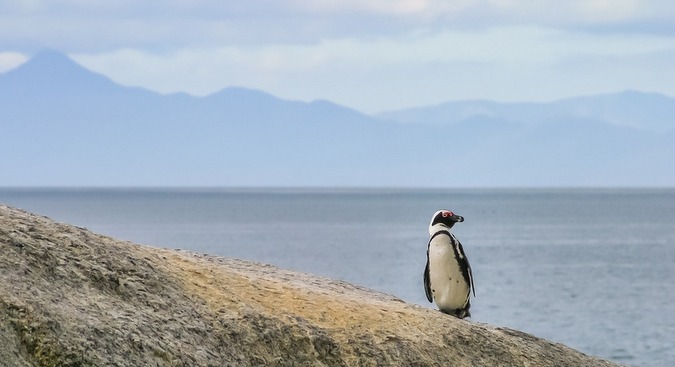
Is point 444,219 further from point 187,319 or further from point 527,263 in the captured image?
point 527,263

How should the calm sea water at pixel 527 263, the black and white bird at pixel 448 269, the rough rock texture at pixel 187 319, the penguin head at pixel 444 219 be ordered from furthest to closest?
the calm sea water at pixel 527 263 → the penguin head at pixel 444 219 → the black and white bird at pixel 448 269 → the rough rock texture at pixel 187 319

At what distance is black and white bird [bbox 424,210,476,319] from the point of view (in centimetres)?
1460

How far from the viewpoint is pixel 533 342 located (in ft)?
47.6

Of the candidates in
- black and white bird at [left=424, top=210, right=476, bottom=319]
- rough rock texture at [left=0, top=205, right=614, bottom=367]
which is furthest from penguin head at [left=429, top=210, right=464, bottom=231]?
rough rock texture at [left=0, top=205, right=614, bottom=367]

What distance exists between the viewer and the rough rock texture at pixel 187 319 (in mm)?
11148

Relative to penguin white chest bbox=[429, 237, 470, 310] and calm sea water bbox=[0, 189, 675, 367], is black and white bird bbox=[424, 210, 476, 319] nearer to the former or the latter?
penguin white chest bbox=[429, 237, 470, 310]

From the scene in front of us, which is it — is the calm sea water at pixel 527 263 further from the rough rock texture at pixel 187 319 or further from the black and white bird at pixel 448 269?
the rough rock texture at pixel 187 319

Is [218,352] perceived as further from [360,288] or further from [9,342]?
[360,288]

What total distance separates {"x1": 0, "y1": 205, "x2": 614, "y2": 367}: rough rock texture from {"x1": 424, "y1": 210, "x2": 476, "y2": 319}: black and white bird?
0.50 meters

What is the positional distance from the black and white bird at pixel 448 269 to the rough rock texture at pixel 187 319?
498 millimetres

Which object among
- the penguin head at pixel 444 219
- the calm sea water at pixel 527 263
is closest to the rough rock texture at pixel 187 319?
the penguin head at pixel 444 219

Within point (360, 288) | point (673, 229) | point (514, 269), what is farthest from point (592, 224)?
point (360, 288)

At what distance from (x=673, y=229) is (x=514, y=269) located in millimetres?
74882

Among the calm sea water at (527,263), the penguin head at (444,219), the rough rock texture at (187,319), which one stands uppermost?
the penguin head at (444,219)
